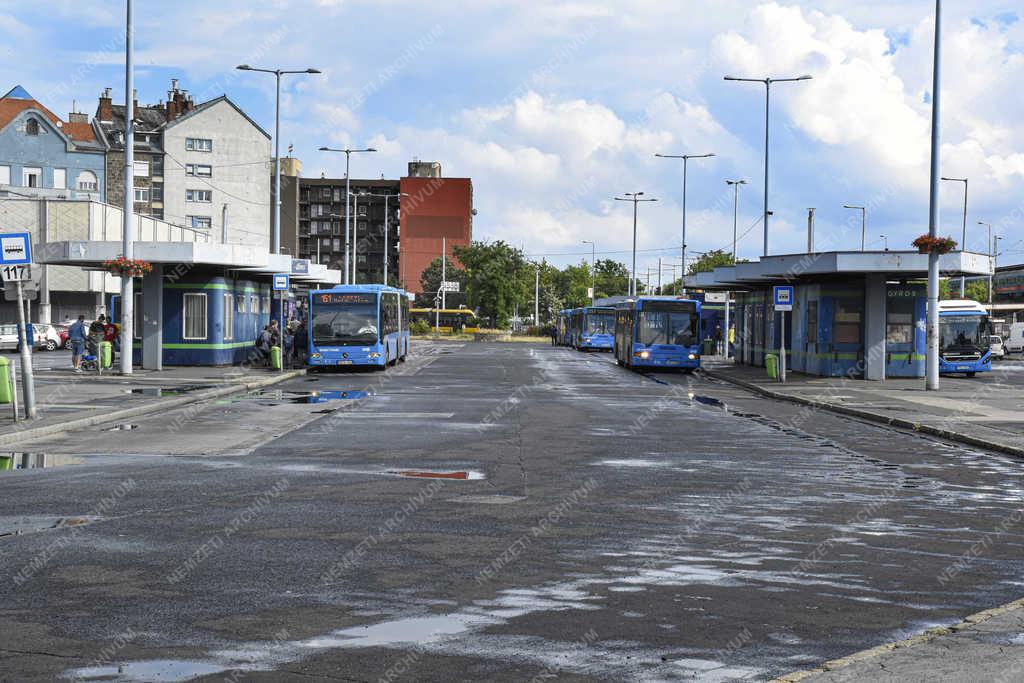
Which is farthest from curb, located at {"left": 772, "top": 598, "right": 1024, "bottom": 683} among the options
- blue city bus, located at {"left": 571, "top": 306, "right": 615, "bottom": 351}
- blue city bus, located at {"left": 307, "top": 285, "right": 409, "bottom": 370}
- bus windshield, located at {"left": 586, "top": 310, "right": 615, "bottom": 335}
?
bus windshield, located at {"left": 586, "top": 310, "right": 615, "bottom": 335}

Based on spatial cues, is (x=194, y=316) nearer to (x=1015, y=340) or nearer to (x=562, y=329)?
(x=562, y=329)

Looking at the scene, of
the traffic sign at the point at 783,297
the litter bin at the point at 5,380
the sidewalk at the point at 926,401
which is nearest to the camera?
the sidewalk at the point at 926,401

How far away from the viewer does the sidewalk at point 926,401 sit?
21153 mm

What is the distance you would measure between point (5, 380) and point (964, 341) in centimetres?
3881

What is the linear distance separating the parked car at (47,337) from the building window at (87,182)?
115 feet

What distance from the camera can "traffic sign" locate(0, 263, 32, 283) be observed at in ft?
69.6

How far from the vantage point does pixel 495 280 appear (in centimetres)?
11306

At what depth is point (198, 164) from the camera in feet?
349

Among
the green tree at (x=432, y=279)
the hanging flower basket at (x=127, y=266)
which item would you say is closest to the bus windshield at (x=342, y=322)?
the hanging flower basket at (x=127, y=266)

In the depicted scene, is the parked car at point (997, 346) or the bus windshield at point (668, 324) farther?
the parked car at point (997, 346)

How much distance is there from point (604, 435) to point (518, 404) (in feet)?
24.3

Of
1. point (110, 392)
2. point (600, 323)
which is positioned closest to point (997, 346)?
point (600, 323)

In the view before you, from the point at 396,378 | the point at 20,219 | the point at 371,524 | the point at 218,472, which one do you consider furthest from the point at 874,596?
the point at 20,219

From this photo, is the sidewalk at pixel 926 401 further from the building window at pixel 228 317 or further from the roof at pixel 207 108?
the roof at pixel 207 108
